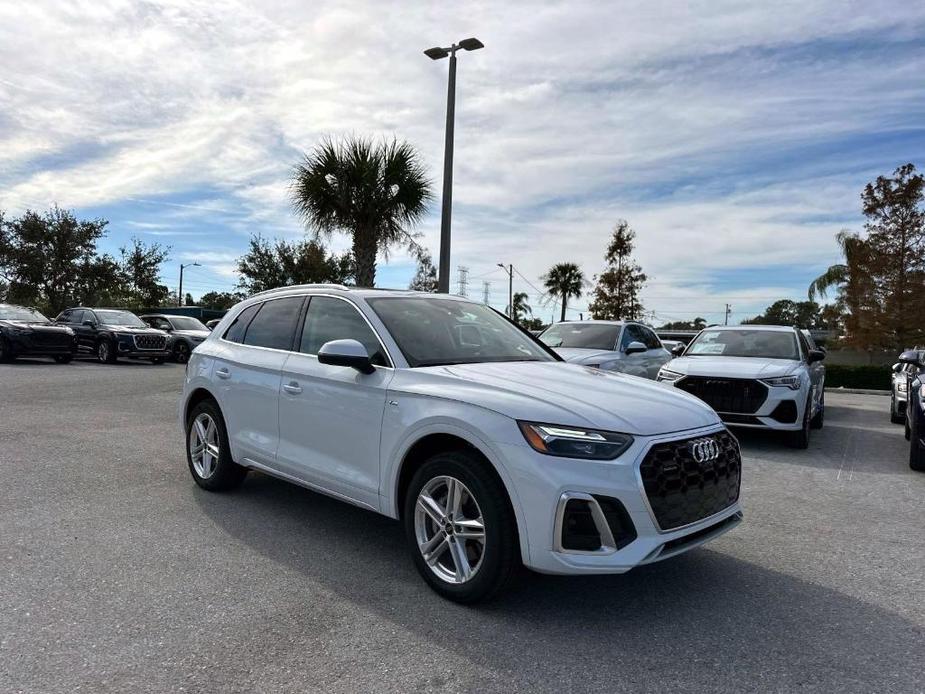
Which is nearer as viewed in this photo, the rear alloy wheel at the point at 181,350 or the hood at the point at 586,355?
the hood at the point at 586,355

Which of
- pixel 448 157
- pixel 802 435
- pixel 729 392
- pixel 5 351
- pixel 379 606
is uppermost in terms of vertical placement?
pixel 448 157

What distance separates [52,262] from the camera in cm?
3503

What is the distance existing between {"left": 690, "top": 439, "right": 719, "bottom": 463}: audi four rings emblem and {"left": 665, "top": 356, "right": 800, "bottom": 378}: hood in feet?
16.8

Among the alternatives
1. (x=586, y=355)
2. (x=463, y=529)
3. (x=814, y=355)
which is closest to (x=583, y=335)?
(x=586, y=355)

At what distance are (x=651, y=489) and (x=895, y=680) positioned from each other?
3.93 feet

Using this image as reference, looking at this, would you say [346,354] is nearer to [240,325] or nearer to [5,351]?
[240,325]

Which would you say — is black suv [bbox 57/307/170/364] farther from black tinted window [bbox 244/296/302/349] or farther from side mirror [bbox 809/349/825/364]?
side mirror [bbox 809/349/825/364]

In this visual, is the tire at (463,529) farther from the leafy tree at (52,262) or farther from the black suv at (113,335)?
the leafy tree at (52,262)

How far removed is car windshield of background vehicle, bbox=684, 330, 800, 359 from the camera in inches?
376

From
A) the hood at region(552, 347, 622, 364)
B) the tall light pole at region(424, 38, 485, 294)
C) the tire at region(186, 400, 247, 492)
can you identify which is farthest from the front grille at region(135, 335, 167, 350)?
the tire at region(186, 400, 247, 492)

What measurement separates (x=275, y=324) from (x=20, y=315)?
1831 cm

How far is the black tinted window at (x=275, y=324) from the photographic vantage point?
496 cm

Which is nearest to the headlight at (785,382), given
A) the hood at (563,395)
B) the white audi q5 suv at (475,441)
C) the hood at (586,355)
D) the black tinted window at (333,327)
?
the hood at (586,355)

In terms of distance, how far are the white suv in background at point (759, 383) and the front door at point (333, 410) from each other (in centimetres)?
538
